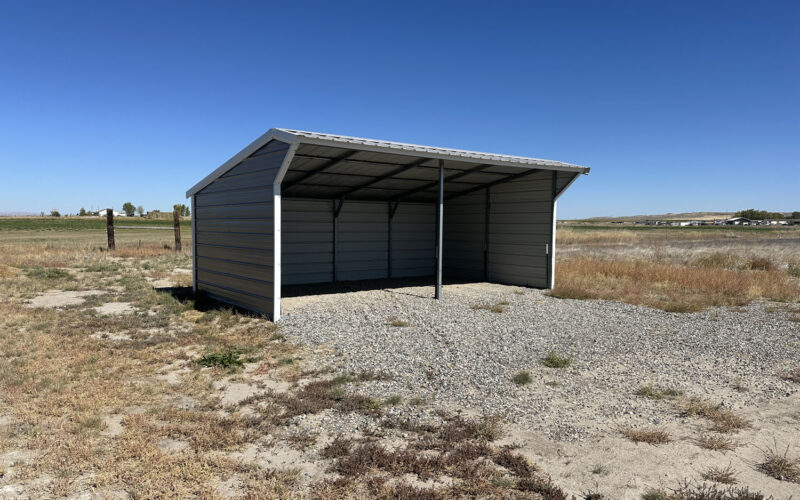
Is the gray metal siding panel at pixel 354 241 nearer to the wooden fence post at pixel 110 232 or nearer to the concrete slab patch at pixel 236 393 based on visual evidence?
the concrete slab patch at pixel 236 393

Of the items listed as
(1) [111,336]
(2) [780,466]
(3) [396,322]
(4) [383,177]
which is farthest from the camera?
(4) [383,177]

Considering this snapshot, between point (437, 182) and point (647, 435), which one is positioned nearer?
point (647, 435)

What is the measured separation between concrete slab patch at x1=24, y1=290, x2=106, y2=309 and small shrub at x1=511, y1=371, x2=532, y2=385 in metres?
9.96

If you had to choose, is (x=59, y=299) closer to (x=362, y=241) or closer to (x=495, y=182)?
(x=362, y=241)

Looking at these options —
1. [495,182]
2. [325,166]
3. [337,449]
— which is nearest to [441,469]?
[337,449]

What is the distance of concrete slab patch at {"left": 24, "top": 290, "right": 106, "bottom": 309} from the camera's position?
34.1 feet

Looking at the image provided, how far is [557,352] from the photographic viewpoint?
21.8 feet

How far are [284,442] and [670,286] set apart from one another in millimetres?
12299

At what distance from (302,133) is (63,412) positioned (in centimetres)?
543

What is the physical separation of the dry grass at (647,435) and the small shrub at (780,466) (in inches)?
25.3

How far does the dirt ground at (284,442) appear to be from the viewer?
3201 millimetres

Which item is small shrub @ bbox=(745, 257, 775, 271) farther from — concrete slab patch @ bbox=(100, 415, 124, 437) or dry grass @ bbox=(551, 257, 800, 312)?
concrete slab patch @ bbox=(100, 415, 124, 437)

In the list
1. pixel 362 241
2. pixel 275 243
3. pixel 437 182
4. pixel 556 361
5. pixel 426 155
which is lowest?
pixel 556 361

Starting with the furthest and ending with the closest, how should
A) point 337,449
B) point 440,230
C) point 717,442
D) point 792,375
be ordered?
point 440,230 < point 792,375 < point 717,442 < point 337,449
